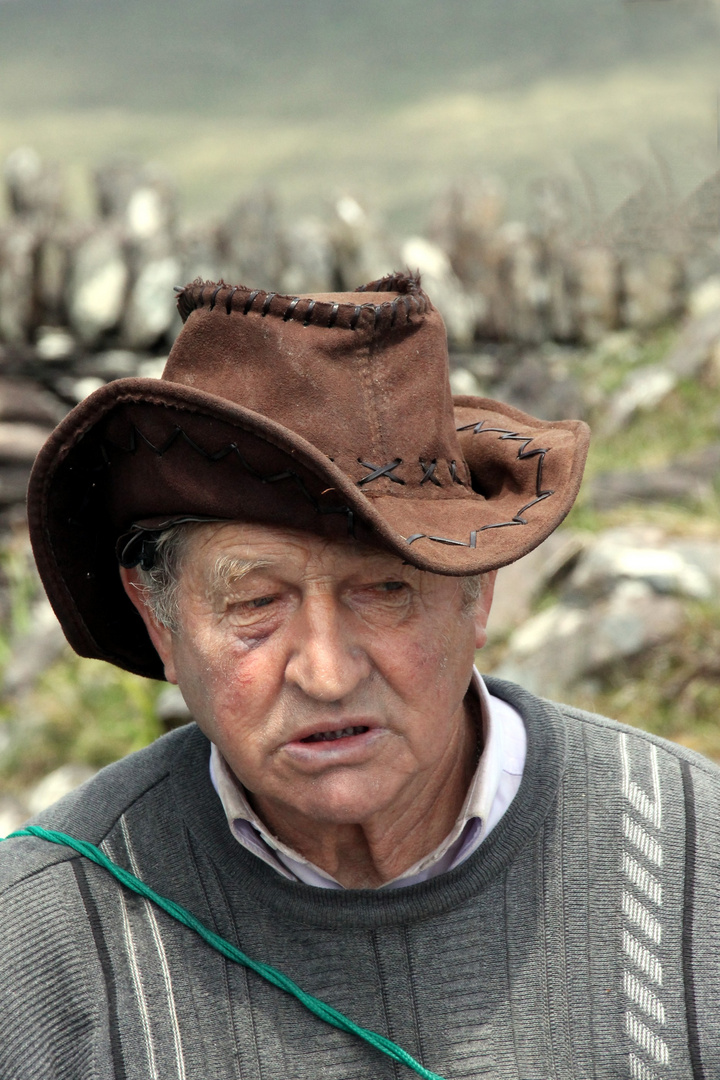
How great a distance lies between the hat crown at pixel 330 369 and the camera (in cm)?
172

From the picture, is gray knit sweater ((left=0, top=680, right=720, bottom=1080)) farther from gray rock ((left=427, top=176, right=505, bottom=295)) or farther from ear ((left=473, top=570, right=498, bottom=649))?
gray rock ((left=427, top=176, right=505, bottom=295))

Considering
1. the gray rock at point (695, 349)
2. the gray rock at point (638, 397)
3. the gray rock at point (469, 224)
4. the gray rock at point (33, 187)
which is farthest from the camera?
the gray rock at point (469, 224)

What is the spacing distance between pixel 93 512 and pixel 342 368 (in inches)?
22.8

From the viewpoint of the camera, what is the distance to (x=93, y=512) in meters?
1.99

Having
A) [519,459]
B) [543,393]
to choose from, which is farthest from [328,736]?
[543,393]

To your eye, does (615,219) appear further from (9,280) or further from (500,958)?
(500,958)

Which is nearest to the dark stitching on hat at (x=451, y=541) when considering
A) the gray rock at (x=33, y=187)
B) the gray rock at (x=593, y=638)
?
the gray rock at (x=593, y=638)

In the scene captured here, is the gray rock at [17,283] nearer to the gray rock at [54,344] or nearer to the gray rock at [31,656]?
the gray rock at [54,344]

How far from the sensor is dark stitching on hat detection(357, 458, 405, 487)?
5.71ft

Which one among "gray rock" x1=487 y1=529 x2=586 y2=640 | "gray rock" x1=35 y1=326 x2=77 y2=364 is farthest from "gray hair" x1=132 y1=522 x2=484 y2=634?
"gray rock" x1=35 y1=326 x2=77 y2=364

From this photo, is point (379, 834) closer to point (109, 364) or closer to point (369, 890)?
point (369, 890)

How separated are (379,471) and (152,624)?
0.58m

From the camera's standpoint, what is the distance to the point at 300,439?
1614 millimetres

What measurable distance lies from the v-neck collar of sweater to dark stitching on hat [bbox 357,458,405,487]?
2.23ft
